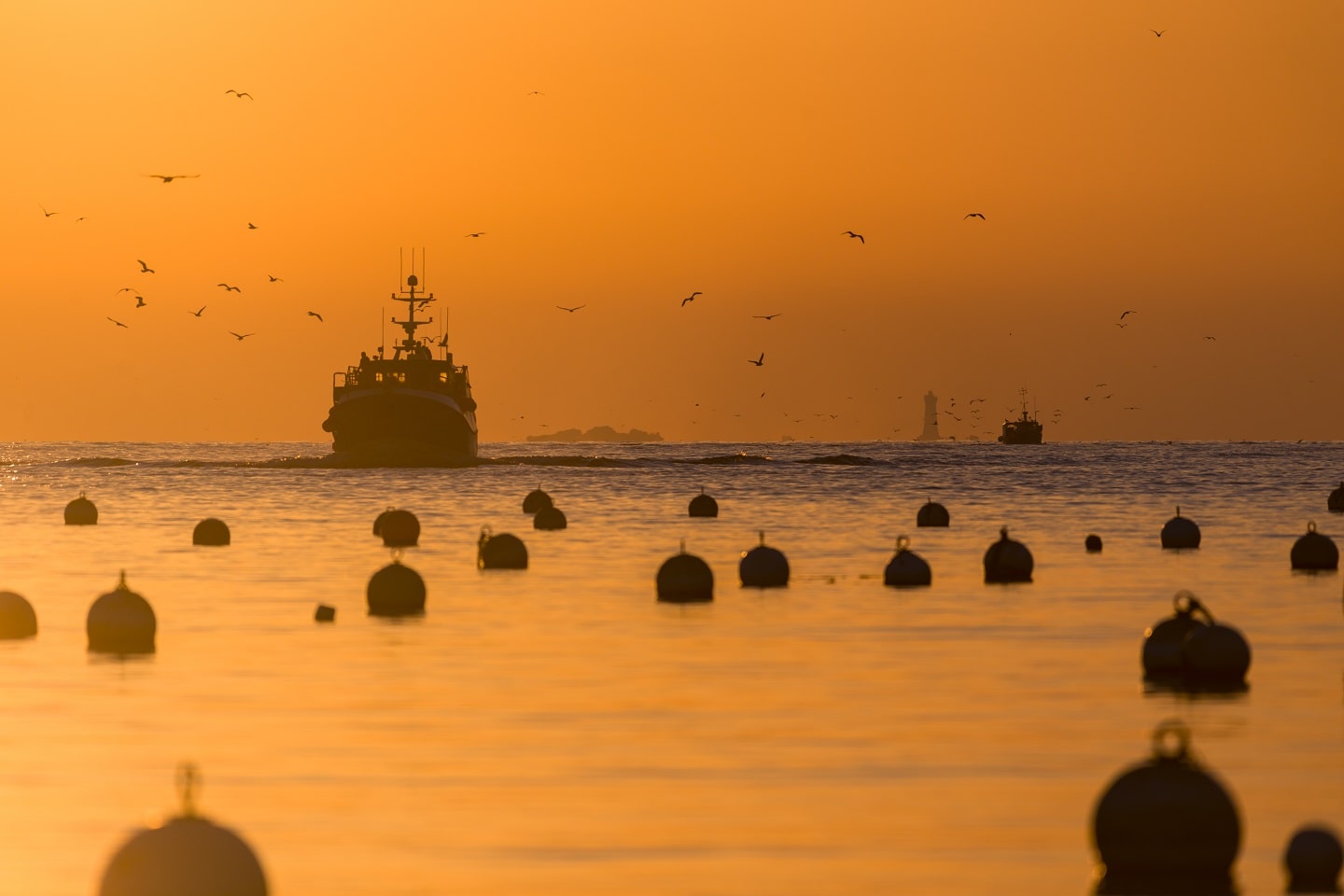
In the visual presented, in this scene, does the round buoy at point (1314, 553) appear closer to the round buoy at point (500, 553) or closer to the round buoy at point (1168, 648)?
the round buoy at point (500, 553)

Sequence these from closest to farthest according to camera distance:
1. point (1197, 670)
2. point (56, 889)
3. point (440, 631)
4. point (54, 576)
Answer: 1. point (56, 889)
2. point (1197, 670)
3. point (440, 631)
4. point (54, 576)

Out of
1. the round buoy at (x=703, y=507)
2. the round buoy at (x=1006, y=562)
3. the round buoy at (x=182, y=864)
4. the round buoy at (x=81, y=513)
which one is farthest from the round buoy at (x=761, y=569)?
the round buoy at (x=81, y=513)

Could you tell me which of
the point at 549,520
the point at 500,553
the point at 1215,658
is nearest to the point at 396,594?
the point at 500,553

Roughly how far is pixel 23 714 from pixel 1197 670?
55.4 feet

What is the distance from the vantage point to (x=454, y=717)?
2900 cm

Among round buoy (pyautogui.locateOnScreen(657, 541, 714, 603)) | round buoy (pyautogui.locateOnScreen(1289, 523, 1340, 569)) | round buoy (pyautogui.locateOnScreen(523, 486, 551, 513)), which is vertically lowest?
round buoy (pyautogui.locateOnScreen(657, 541, 714, 603))

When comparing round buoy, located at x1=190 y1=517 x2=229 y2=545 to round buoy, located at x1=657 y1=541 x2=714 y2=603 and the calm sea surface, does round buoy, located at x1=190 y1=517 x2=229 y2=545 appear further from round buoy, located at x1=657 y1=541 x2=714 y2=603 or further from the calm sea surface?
round buoy, located at x1=657 y1=541 x2=714 y2=603

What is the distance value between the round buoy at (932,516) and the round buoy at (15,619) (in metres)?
48.4

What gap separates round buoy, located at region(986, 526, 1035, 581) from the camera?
177ft

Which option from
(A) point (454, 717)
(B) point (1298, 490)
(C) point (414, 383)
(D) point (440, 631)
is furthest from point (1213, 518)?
(C) point (414, 383)

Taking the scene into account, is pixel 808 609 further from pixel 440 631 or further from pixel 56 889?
pixel 56 889

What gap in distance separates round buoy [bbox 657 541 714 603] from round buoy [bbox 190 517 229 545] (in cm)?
2871

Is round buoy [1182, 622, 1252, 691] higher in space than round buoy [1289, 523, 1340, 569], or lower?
lower

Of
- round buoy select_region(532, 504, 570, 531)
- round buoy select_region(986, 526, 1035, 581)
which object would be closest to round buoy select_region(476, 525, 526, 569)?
round buoy select_region(986, 526, 1035, 581)
